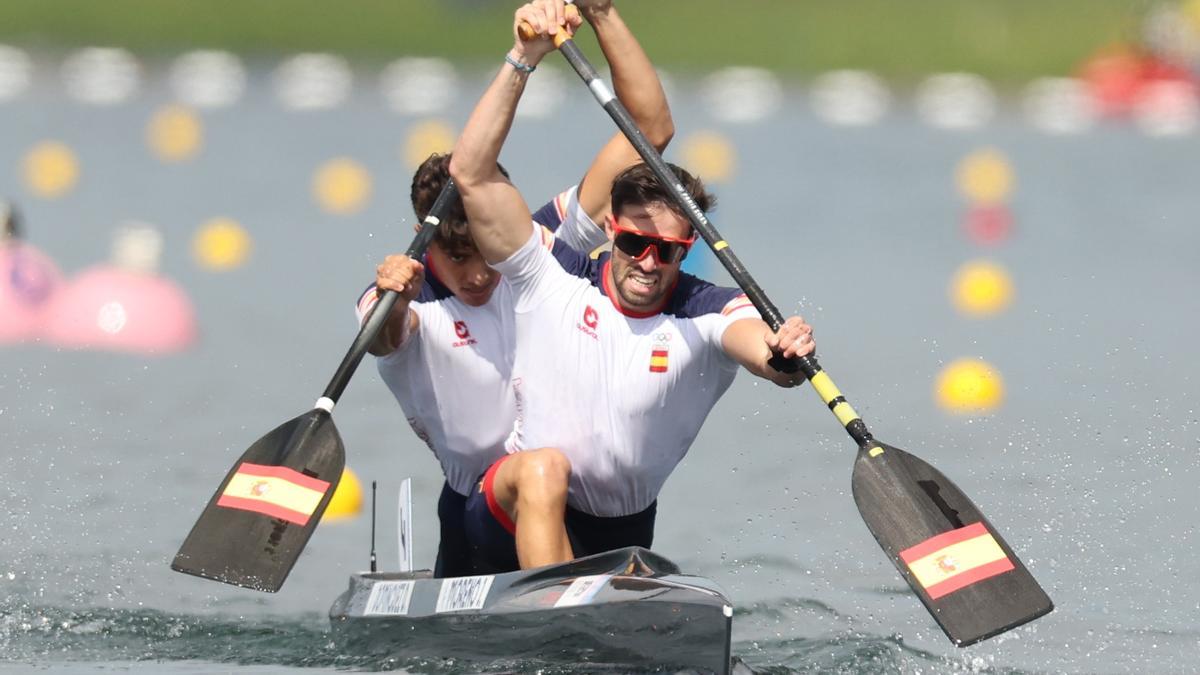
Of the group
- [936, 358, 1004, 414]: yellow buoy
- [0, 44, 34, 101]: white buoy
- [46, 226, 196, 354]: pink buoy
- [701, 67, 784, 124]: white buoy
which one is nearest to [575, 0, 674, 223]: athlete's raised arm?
[936, 358, 1004, 414]: yellow buoy

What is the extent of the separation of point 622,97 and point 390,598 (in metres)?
1.81

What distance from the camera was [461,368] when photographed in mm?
5871

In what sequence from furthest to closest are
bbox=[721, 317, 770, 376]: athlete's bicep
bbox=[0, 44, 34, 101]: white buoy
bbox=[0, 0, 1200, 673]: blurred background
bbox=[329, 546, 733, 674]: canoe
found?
bbox=[0, 44, 34, 101]: white buoy → bbox=[0, 0, 1200, 673]: blurred background → bbox=[721, 317, 770, 376]: athlete's bicep → bbox=[329, 546, 733, 674]: canoe

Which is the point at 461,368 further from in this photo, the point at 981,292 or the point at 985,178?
the point at 985,178

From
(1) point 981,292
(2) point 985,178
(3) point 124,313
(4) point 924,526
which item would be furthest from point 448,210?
(2) point 985,178

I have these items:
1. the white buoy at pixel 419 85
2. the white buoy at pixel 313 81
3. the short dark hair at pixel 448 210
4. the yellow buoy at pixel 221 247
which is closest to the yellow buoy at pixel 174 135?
the white buoy at pixel 313 81

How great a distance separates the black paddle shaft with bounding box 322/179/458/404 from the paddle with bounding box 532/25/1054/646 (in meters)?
0.60

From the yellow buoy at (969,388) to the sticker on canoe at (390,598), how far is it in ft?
17.2

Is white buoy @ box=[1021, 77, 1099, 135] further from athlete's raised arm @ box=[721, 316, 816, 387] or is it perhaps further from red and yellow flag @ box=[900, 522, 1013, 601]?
athlete's raised arm @ box=[721, 316, 816, 387]

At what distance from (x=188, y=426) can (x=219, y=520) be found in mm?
4097

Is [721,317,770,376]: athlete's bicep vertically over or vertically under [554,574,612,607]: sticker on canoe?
over

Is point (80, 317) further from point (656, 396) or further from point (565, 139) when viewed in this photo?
point (565, 139)

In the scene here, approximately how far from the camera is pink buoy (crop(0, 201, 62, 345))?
10992mm

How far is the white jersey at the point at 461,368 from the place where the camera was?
587 centimetres
